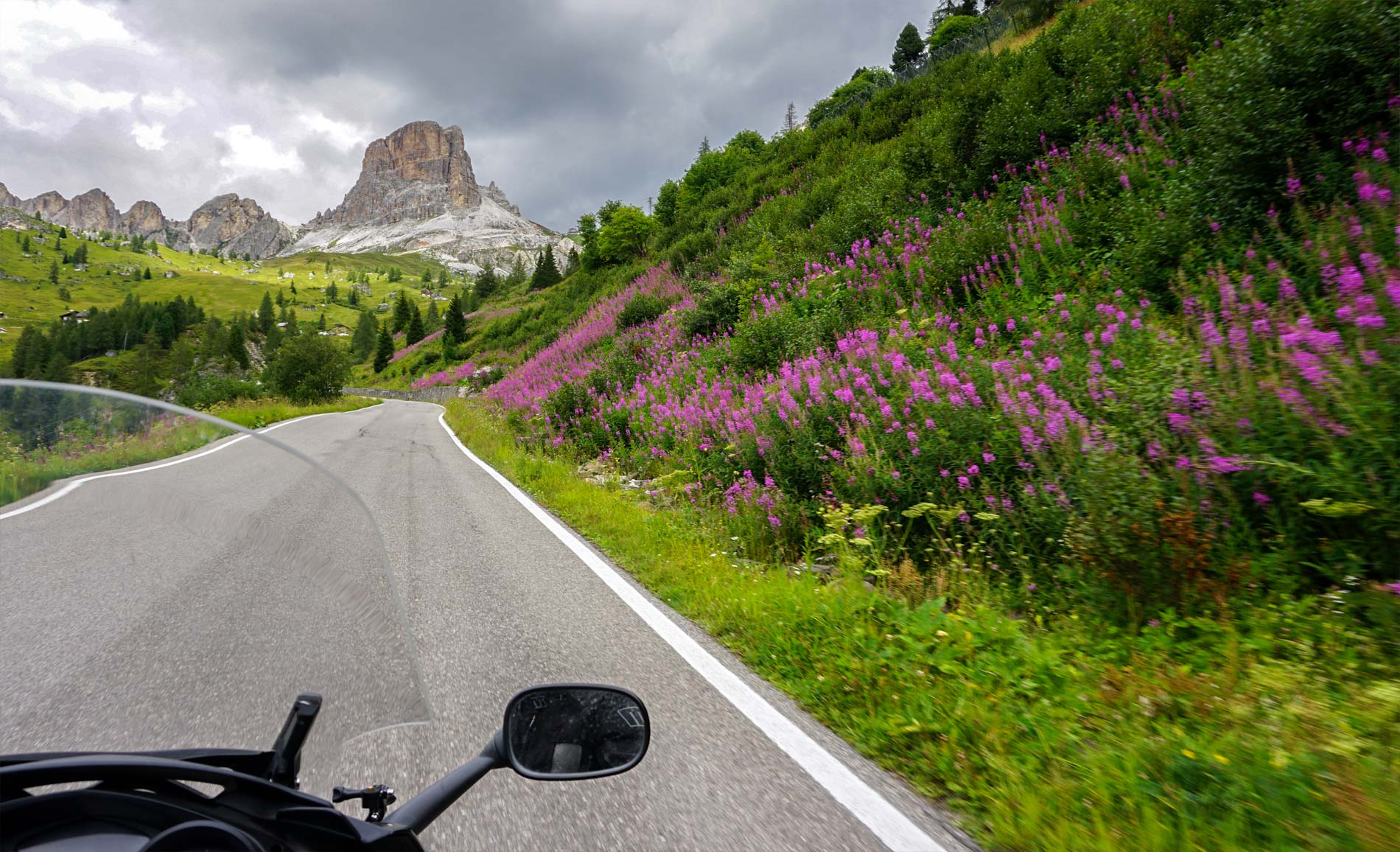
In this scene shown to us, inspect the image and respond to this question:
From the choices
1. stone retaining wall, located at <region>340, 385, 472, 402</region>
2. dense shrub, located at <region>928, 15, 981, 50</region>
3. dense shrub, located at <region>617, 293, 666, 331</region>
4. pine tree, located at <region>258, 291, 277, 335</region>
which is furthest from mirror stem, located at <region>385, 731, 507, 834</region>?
pine tree, located at <region>258, 291, 277, 335</region>

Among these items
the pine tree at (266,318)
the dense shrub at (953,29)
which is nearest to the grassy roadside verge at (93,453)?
the dense shrub at (953,29)

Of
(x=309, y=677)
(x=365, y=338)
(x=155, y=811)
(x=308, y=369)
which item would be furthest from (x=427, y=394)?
(x=365, y=338)

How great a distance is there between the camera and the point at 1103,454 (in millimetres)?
3812

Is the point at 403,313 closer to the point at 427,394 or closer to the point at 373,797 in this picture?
the point at 427,394

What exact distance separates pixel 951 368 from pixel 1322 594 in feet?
10.6

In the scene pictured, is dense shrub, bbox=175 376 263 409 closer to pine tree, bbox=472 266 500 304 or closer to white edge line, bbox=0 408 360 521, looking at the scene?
white edge line, bbox=0 408 360 521

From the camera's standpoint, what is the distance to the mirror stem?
48.2 inches

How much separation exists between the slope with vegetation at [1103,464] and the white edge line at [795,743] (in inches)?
8.8

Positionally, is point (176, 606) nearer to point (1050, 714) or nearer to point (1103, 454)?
point (1050, 714)

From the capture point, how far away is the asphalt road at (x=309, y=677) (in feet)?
3.29

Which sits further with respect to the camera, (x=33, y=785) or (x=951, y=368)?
(x=951, y=368)

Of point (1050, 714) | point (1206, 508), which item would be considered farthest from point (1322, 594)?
point (1050, 714)

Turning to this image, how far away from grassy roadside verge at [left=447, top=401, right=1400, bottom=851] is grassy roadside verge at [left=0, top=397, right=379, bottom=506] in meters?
2.64

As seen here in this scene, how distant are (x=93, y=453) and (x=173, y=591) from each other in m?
0.35
